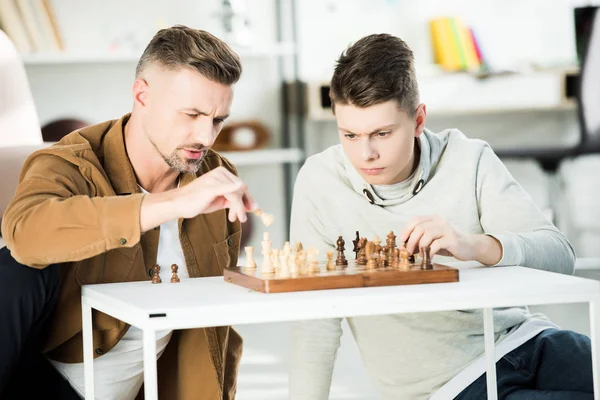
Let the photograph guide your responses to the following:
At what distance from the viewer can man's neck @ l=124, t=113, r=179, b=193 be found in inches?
75.4

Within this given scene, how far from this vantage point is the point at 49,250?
5.11 ft

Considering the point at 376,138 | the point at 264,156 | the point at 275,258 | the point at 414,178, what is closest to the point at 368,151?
the point at 376,138

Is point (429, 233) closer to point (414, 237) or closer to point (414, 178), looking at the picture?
point (414, 237)

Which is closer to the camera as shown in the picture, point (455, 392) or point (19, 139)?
point (455, 392)

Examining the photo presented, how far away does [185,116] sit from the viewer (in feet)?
6.03

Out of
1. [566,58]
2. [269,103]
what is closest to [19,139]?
[269,103]

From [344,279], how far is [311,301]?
0.47 ft

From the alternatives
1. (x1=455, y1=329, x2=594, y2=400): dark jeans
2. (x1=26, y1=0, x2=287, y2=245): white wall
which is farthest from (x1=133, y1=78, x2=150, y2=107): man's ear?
(x1=26, y1=0, x2=287, y2=245): white wall

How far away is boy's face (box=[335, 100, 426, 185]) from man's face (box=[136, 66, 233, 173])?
9.9 inches

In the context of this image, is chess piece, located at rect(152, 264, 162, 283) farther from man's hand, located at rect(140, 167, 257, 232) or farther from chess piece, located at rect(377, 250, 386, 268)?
chess piece, located at rect(377, 250, 386, 268)

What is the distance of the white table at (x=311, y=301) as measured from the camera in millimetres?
1390

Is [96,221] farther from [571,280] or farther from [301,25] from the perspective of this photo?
[301,25]

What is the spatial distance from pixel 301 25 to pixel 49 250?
157 inches

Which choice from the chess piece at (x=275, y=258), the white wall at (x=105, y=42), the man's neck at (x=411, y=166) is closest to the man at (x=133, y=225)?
the chess piece at (x=275, y=258)
